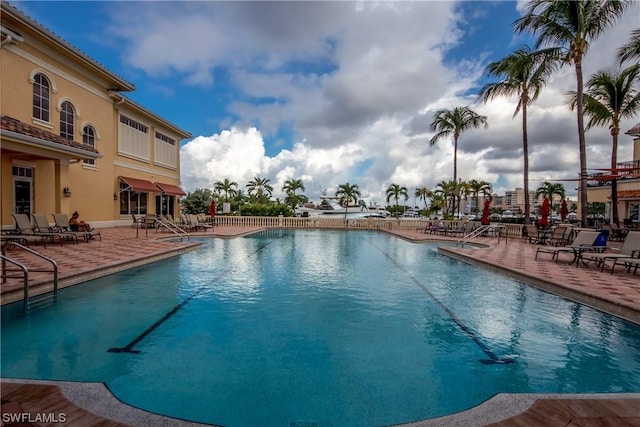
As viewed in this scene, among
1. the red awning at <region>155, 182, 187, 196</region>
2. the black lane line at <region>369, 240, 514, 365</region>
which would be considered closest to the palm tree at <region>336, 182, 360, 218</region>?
the red awning at <region>155, 182, 187, 196</region>

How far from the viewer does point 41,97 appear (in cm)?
1470

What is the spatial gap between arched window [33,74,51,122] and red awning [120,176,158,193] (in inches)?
238

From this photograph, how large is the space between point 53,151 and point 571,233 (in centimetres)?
1989

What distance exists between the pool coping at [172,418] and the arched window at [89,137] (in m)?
17.9

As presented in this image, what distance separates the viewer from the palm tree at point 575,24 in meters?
15.0

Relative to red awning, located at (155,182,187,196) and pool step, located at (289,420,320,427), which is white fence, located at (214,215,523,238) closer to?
red awning, located at (155,182,187,196)

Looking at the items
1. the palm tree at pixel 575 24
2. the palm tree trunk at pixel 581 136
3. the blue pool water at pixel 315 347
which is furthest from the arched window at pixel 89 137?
the palm tree trunk at pixel 581 136

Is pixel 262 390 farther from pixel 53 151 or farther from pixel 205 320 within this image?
pixel 53 151

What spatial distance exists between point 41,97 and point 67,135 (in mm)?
2023

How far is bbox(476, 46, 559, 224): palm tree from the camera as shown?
57.3 ft

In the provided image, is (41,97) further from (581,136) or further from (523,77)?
(523,77)

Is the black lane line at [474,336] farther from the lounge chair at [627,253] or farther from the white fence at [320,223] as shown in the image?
the white fence at [320,223]

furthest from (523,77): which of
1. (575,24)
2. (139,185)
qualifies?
(139,185)

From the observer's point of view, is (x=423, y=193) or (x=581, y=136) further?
(x=423, y=193)
